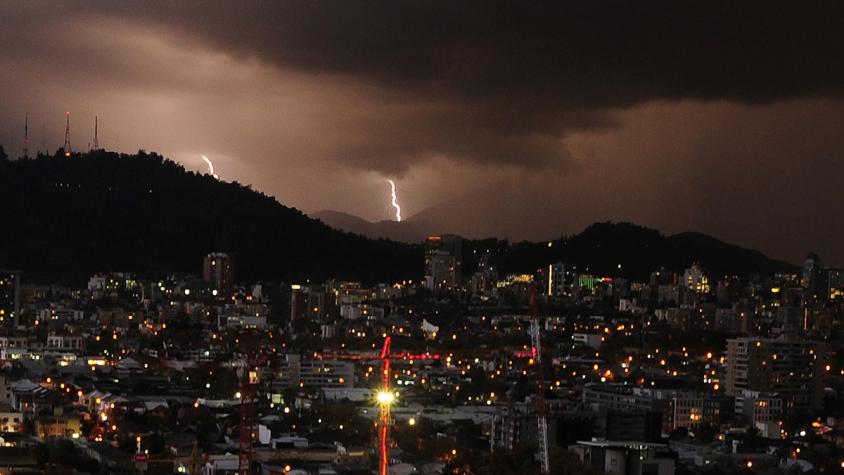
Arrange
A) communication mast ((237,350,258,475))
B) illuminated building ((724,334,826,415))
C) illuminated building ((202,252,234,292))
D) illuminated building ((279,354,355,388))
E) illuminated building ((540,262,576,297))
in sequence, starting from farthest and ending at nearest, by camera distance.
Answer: illuminated building ((540,262,576,297))
illuminated building ((202,252,234,292))
illuminated building ((279,354,355,388))
illuminated building ((724,334,826,415))
communication mast ((237,350,258,475))

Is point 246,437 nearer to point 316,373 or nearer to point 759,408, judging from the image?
point 759,408

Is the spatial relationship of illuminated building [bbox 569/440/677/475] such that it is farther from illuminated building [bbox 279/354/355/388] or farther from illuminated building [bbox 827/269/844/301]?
illuminated building [bbox 827/269/844/301]

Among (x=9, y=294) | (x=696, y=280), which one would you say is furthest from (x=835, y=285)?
(x=9, y=294)

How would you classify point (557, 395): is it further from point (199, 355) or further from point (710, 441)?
point (199, 355)

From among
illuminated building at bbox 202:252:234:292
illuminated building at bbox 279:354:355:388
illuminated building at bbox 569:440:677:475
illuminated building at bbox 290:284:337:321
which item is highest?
illuminated building at bbox 202:252:234:292

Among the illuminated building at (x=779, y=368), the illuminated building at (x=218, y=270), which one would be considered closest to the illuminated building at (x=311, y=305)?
the illuminated building at (x=218, y=270)

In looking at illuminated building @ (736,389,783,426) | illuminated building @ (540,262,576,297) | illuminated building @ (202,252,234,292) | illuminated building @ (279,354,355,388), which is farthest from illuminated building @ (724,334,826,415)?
illuminated building @ (540,262,576,297)
